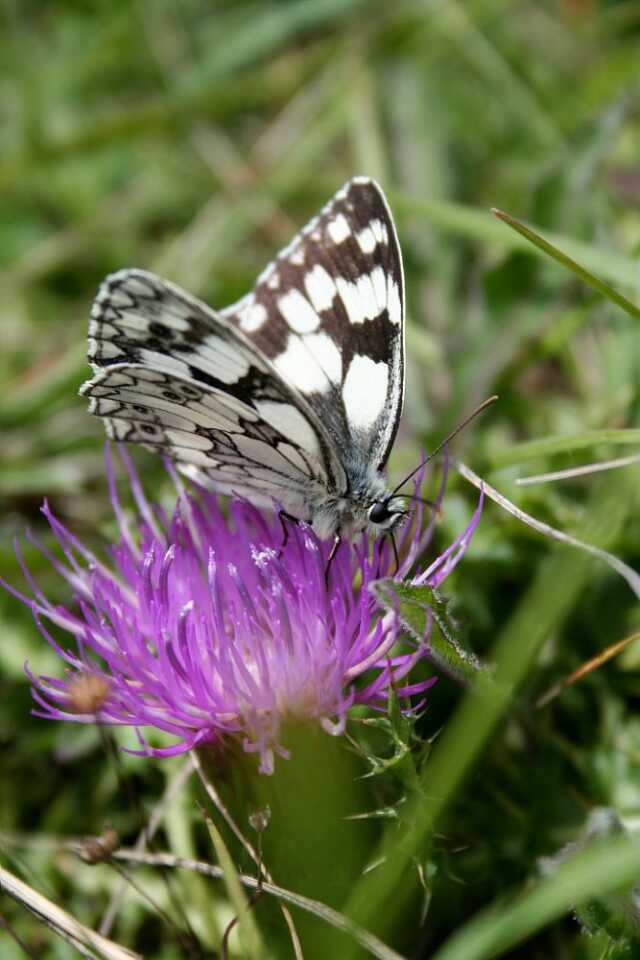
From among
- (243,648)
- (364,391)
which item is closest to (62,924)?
(243,648)

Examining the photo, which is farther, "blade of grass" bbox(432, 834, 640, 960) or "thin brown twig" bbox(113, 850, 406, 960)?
"thin brown twig" bbox(113, 850, 406, 960)

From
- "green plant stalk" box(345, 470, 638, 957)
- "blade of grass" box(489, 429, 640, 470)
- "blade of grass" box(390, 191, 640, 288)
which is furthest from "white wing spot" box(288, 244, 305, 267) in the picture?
"green plant stalk" box(345, 470, 638, 957)

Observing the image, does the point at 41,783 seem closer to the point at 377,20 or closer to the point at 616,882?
the point at 616,882

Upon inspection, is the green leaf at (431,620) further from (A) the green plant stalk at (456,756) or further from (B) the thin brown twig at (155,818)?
(B) the thin brown twig at (155,818)

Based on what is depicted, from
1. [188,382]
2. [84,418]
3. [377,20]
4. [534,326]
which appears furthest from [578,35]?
[188,382]

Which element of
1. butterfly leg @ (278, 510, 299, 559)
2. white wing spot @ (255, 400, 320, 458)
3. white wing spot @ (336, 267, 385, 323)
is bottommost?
butterfly leg @ (278, 510, 299, 559)

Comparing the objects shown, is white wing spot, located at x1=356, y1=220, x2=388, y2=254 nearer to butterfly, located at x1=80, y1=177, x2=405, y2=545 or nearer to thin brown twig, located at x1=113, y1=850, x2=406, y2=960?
butterfly, located at x1=80, y1=177, x2=405, y2=545

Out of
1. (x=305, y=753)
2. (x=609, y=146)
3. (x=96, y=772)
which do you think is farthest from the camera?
(x=609, y=146)

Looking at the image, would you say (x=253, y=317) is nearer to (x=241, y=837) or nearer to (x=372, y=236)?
(x=372, y=236)
